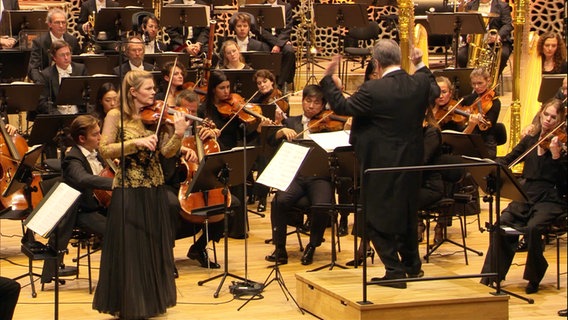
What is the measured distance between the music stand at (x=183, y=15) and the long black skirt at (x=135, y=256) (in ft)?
15.4

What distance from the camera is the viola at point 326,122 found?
7.50 meters

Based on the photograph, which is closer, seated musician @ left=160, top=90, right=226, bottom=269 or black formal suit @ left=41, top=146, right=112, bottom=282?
black formal suit @ left=41, top=146, right=112, bottom=282

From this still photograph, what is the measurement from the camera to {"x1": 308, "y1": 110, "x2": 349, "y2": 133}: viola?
24.6 feet

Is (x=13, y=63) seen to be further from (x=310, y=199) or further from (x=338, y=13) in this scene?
(x=310, y=199)

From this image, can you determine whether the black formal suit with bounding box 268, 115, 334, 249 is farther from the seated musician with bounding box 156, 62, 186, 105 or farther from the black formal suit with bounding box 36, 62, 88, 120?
the black formal suit with bounding box 36, 62, 88, 120

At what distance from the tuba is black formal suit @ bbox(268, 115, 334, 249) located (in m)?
3.66

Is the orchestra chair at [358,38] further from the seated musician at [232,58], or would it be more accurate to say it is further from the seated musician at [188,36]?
the seated musician at [232,58]

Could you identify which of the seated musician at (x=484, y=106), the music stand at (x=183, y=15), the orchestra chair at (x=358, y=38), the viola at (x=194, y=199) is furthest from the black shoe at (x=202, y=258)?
the orchestra chair at (x=358, y=38)

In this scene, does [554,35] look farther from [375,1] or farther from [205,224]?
[205,224]

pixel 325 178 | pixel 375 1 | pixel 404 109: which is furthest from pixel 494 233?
pixel 375 1

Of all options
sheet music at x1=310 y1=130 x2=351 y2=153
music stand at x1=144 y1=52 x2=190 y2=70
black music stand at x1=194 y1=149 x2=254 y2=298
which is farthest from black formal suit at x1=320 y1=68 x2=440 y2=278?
music stand at x1=144 y1=52 x2=190 y2=70

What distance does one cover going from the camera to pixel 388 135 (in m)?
5.85

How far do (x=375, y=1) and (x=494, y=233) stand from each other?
562 cm

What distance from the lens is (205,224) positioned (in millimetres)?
7281
